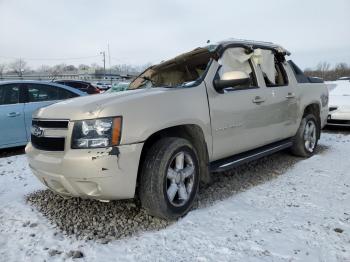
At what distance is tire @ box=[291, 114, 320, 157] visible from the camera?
220 inches

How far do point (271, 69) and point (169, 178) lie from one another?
102 inches

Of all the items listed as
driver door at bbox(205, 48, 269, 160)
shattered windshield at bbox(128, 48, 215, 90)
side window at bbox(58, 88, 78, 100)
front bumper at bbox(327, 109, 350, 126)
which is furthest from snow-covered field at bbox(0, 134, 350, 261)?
front bumper at bbox(327, 109, 350, 126)

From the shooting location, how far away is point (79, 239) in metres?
3.04

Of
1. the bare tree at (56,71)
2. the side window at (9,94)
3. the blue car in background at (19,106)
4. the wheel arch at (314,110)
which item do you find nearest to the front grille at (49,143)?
the blue car in background at (19,106)

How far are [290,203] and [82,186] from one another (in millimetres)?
2192

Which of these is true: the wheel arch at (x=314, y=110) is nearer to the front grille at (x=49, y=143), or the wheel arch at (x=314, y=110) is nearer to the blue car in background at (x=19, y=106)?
the front grille at (x=49, y=143)

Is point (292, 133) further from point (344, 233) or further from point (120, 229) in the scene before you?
point (120, 229)

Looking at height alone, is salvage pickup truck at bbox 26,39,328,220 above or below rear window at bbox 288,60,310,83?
below

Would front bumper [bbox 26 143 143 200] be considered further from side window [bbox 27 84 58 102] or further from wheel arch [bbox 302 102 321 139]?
side window [bbox 27 84 58 102]

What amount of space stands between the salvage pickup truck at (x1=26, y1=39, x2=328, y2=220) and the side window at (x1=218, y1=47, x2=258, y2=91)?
0.5 inches

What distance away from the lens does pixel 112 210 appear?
367 centimetres

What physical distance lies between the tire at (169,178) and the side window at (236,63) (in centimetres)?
104

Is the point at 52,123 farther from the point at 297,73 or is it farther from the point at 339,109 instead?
the point at 339,109

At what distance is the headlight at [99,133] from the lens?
9.72ft
